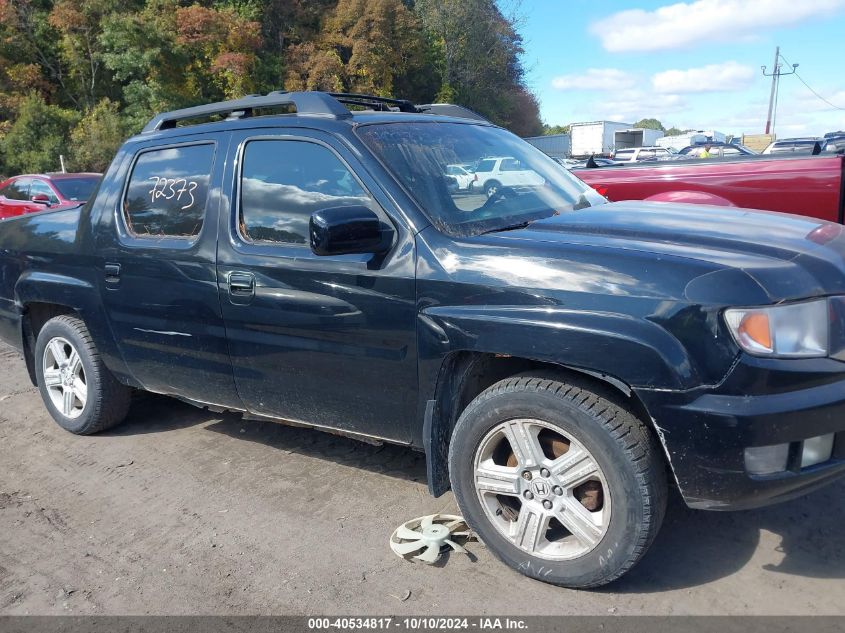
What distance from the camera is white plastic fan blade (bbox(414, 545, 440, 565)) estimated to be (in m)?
3.07

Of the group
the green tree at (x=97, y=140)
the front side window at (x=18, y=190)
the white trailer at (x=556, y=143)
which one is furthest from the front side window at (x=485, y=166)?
the white trailer at (x=556, y=143)

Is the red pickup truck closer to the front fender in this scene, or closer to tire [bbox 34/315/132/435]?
the front fender

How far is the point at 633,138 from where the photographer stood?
Answer: 48.4 m

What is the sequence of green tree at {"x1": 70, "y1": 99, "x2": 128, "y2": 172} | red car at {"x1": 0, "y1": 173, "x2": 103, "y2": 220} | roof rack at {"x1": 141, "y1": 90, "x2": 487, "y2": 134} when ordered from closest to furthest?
roof rack at {"x1": 141, "y1": 90, "x2": 487, "y2": 134} → red car at {"x1": 0, "y1": 173, "x2": 103, "y2": 220} → green tree at {"x1": 70, "y1": 99, "x2": 128, "y2": 172}

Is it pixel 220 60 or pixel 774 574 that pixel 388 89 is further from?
pixel 774 574

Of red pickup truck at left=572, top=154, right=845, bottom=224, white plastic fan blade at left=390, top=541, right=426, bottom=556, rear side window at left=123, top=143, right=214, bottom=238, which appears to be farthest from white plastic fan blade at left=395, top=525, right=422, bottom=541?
red pickup truck at left=572, top=154, right=845, bottom=224

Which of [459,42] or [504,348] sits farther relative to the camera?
[459,42]

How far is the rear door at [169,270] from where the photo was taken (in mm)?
3664

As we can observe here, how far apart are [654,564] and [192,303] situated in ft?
8.14

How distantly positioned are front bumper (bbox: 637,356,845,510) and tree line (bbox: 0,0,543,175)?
A: 28980mm

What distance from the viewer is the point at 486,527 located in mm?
2971

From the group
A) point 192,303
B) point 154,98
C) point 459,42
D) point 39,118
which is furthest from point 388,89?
point 192,303

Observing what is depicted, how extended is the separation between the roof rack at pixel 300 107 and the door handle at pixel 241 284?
0.86 m

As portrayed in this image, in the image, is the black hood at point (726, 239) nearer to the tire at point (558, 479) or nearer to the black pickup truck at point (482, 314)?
the black pickup truck at point (482, 314)
